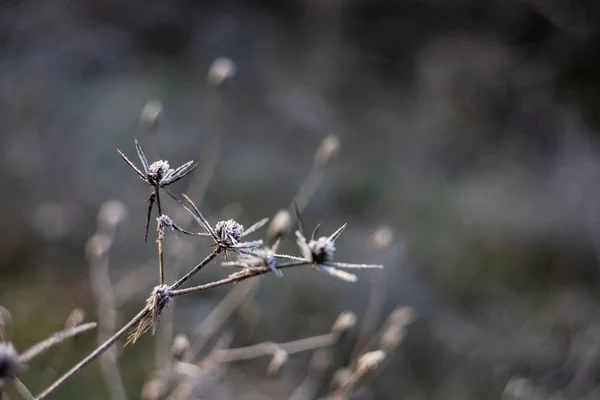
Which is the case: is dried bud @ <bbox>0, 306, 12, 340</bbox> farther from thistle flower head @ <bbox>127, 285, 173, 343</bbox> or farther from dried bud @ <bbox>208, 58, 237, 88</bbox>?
dried bud @ <bbox>208, 58, 237, 88</bbox>

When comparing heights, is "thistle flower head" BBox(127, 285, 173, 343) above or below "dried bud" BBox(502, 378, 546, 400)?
below

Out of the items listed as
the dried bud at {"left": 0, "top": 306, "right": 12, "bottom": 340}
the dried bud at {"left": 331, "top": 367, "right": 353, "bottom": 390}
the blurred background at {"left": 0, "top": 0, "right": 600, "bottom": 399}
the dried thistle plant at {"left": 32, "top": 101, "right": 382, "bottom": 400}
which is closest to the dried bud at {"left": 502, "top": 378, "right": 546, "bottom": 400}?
the blurred background at {"left": 0, "top": 0, "right": 600, "bottom": 399}

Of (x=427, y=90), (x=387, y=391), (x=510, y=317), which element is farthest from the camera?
(x=427, y=90)

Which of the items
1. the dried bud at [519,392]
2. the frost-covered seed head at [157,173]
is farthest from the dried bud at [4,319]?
the dried bud at [519,392]

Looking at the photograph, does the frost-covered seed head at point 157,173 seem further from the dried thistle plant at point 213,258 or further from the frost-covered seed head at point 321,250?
the frost-covered seed head at point 321,250

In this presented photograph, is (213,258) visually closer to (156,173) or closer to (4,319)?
(156,173)

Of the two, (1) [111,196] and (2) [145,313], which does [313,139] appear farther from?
(2) [145,313]

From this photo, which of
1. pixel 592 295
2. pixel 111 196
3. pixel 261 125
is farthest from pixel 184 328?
pixel 592 295
